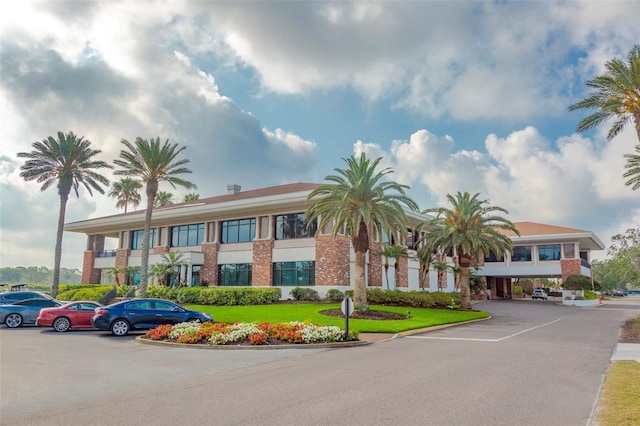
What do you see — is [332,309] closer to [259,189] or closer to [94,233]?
[259,189]

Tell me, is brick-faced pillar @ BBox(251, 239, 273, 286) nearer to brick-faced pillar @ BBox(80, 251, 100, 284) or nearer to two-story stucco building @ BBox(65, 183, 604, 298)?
two-story stucco building @ BBox(65, 183, 604, 298)

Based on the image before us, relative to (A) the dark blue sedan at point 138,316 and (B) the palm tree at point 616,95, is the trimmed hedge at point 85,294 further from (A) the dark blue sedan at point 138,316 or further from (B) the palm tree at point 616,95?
(B) the palm tree at point 616,95

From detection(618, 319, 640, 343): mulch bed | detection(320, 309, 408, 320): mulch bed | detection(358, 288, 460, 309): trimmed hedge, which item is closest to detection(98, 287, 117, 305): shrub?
detection(320, 309, 408, 320): mulch bed

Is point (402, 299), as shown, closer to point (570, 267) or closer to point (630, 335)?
point (630, 335)

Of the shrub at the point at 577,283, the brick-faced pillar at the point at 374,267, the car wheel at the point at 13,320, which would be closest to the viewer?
the car wheel at the point at 13,320

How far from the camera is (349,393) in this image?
884cm

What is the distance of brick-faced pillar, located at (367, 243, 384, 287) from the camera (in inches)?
1499

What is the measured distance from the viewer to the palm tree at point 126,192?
219ft

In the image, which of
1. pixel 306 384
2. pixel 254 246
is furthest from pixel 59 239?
pixel 306 384

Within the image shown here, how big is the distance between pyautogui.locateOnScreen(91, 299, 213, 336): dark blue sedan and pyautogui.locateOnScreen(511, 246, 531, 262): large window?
51.1 metres

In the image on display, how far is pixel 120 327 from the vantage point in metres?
19.4

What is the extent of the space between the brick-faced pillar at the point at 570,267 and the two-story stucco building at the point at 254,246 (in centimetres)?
11

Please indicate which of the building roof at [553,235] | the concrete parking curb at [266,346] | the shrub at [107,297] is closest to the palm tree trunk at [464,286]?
the concrete parking curb at [266,346]

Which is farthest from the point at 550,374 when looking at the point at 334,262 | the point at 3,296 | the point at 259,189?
the point at 259,189
